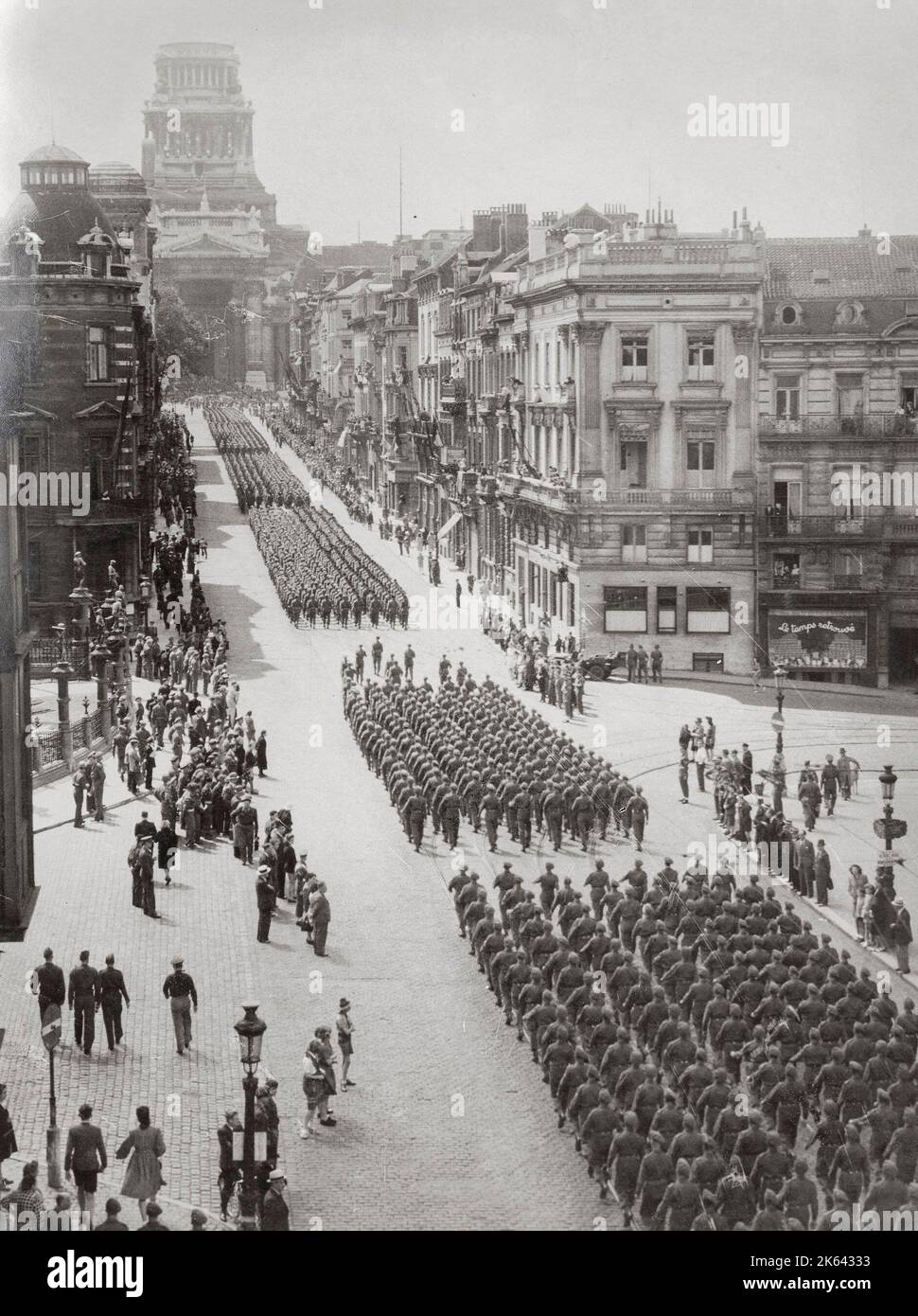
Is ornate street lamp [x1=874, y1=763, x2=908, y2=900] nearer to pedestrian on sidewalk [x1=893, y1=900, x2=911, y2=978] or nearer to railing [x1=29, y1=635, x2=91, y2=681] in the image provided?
pedestrian on sidewalk [x1=893, y1=900, x2=911, y2=978]

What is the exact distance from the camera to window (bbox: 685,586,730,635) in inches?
2512

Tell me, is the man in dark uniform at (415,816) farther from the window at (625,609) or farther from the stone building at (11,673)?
the window at (625,609)

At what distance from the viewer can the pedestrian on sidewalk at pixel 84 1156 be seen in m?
20.9

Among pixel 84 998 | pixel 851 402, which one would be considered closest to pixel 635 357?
pixel 851 402

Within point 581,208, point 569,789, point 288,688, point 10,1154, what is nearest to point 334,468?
point 581,208

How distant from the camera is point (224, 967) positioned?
30.1 meters

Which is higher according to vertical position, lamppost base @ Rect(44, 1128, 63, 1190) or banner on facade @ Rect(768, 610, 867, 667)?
banner on facade @ Rect(768, 610, 867, 667)

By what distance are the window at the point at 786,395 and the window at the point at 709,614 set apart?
625 cm

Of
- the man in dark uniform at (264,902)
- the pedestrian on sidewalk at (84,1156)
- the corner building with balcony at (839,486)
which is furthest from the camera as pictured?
the corner building with balcony at (839,486)

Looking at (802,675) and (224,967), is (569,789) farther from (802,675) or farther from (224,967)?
(802,675)

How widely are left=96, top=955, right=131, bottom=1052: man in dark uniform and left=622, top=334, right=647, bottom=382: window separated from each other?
42.1 metres

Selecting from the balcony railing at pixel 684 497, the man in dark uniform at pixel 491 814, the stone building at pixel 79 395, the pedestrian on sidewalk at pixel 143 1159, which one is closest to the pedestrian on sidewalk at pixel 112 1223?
the pedestrian on sidewalk at pixel 143 1159

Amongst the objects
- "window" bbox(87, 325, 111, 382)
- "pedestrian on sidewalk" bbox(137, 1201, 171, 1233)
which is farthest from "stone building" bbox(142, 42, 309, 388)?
"pedestrian on sidewalk" bbox(137, 1201, 171, 1233)

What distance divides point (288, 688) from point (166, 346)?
95975 mm
